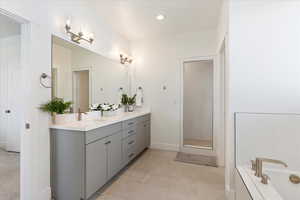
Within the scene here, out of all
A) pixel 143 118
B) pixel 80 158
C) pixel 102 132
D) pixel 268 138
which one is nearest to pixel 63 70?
pixel 102 132

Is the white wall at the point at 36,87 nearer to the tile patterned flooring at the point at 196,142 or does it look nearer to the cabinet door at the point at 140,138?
the cabinet door at the point at 140,138

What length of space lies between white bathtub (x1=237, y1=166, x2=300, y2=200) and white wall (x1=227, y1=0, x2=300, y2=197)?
333 mm

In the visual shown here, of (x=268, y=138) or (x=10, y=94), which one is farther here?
(x=10, y=94)

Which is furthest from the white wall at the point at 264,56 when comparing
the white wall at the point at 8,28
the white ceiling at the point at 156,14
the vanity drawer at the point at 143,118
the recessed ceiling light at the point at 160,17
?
the white wall at the point at 8,28

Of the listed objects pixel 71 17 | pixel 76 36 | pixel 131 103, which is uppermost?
pixel 71 17

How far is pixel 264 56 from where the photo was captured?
172 centimetres

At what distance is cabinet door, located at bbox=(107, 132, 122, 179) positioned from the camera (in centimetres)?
215

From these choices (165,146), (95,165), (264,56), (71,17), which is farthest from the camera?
(165,146)

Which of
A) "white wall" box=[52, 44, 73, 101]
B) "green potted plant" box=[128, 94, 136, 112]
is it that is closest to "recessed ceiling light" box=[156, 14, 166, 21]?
"white wall" box=[52, 44, 73, 101]

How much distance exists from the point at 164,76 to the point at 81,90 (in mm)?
1881

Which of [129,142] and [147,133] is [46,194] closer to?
[129,142]

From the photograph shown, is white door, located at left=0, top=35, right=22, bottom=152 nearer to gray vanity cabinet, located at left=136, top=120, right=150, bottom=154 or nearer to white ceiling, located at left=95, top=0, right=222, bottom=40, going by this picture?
white ceiling, located at left=95, top=0, right=222, bottom=40

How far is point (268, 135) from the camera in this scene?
1774 millimetres

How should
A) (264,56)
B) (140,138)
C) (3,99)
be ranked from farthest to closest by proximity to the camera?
(3,99) → (140,138) → (264,56)
